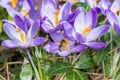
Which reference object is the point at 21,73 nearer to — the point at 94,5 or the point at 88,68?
the point at 88,68

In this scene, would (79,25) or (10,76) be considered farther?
(10,76)

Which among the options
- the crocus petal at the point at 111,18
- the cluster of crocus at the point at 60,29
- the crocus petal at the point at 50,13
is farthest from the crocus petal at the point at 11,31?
the crocus petal at the point at 111,18

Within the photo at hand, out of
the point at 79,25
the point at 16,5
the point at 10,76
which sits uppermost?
the point at 16,5

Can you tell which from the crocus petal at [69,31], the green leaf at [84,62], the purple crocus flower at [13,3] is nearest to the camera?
the crocus petal at [69,31]

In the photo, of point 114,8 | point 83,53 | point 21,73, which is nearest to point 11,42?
point 21,73

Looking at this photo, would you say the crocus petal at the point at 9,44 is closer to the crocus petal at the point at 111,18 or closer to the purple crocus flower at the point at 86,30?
the purple crocus flower at the point at 86,30

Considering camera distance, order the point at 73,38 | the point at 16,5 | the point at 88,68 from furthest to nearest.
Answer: the point at 16,5 < the point at 88,68 < the point at 73,38

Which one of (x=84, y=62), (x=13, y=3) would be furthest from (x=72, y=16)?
(x=13, y=3)

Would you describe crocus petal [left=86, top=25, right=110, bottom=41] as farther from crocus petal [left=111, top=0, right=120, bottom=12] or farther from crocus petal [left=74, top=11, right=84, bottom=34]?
crocus petal [left=111, top=0, right=120, bottom=12]
